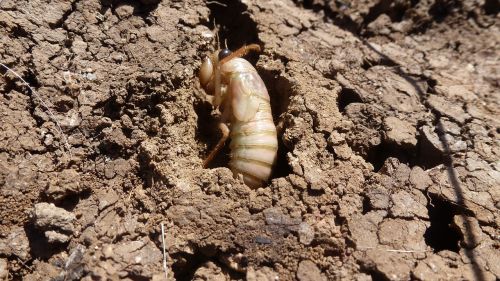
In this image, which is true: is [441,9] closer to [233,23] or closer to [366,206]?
[233,23]

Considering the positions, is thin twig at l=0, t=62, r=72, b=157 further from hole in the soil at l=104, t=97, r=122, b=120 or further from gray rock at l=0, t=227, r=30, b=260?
gray rock at l=0, t=227, r=30, b=260

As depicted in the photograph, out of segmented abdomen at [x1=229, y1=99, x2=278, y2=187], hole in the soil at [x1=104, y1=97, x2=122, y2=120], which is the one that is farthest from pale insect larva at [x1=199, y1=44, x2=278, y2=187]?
hole in the soil at [x1=104, y1=97, x2=122, y2=120]

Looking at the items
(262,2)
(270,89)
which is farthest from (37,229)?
(262,2)

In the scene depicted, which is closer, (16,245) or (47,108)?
(16,245)

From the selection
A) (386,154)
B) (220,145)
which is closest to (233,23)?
(220,145)

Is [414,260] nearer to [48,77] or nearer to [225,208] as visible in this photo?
[225,208]

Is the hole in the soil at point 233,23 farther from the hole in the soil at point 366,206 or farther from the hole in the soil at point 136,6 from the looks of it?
the hole in the soil at point 366,206
